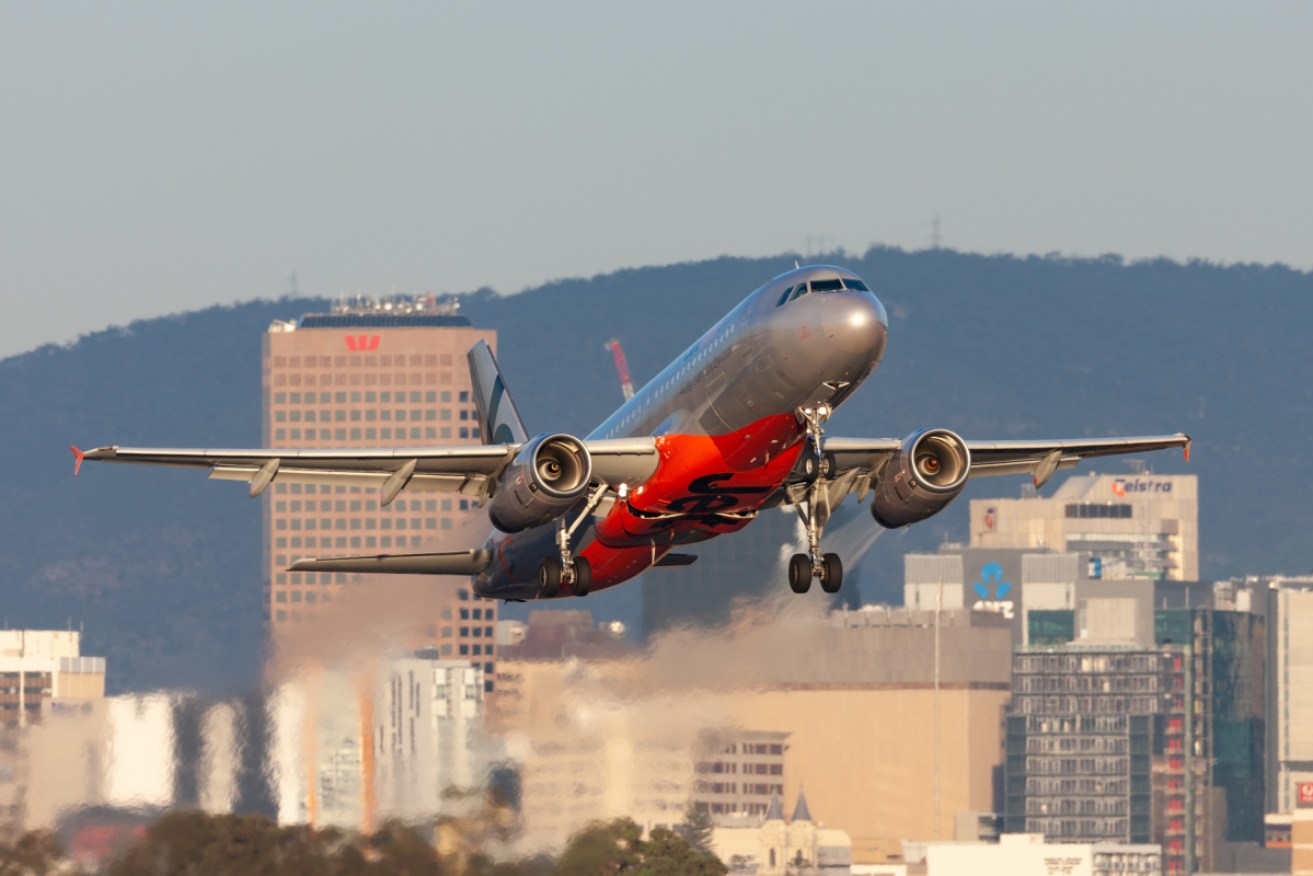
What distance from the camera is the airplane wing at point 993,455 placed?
59.0 meters

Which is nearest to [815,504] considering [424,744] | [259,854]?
[259,854]

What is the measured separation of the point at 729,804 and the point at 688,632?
3904cm

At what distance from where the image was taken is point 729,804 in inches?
5630

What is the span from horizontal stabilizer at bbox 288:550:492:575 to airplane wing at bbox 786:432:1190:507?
10.00 m

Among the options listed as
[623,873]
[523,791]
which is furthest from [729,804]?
[523,791]

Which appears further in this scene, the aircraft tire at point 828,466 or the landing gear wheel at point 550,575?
the landing gear wheel at point 550,575

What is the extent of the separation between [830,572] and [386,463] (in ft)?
32.9

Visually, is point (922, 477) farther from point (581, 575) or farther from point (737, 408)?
point (581, 575)

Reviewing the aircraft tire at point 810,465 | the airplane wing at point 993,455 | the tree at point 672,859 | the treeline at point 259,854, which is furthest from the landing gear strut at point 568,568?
the tree at point 672,859

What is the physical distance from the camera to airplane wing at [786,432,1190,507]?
59.0 m

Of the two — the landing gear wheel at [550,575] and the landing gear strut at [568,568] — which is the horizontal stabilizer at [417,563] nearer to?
the landing gear wheel at [550,575]

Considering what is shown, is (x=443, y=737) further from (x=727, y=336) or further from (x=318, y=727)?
(x=727, y=336)

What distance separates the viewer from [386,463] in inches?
2350

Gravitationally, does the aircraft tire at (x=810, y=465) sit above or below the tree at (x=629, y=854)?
above
